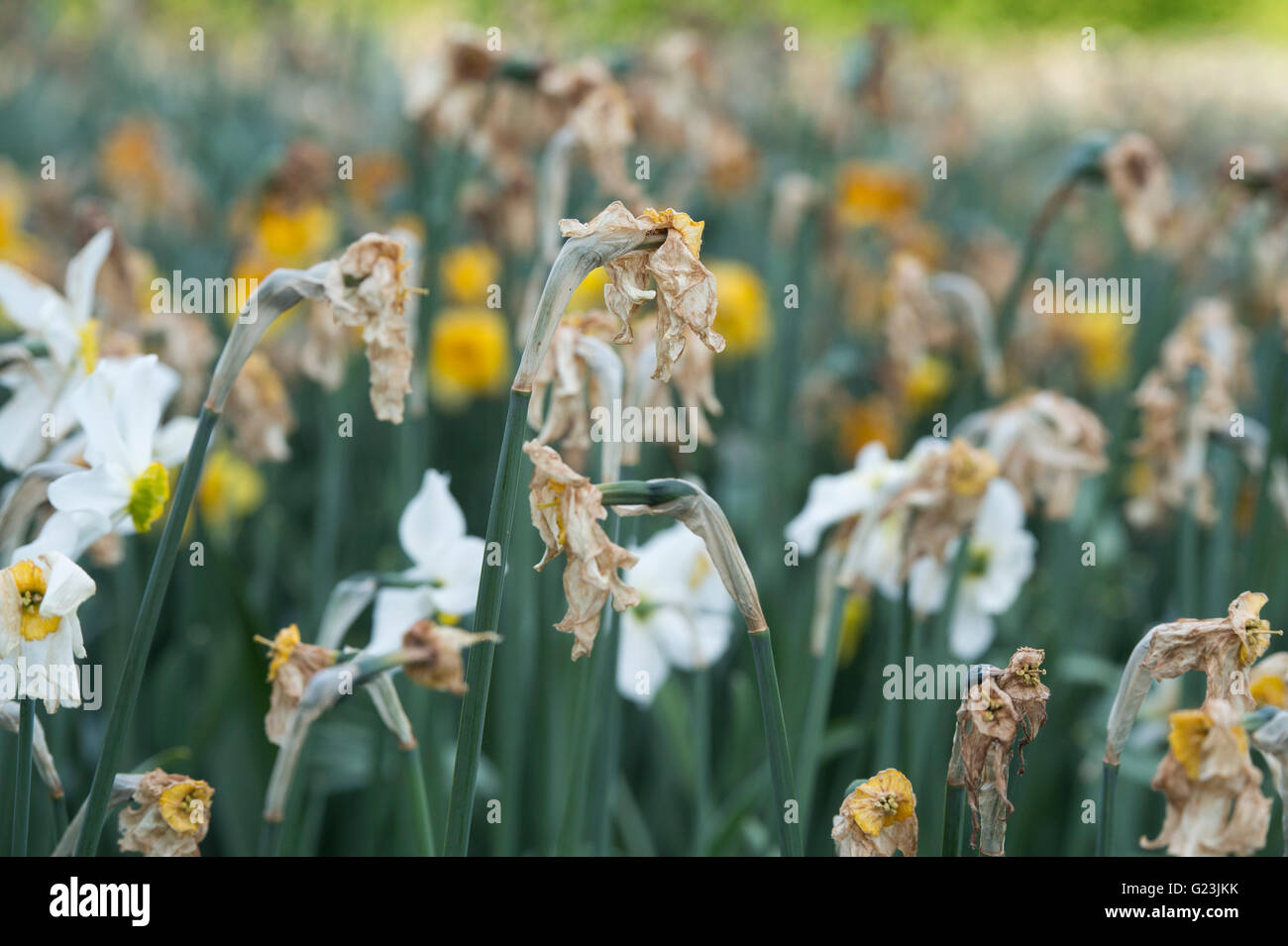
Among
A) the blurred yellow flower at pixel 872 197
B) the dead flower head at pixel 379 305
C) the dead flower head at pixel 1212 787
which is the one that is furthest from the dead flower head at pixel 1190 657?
the blurred yellow flower at pixel 872 197

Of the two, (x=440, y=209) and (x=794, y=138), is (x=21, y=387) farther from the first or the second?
(x=794, y=138)

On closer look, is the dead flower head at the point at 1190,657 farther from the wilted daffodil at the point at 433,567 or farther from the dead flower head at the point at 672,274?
the wilted daffodil at the point at 433,567

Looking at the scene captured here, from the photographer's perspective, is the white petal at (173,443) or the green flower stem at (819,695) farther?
the green flower stem at (819,695)

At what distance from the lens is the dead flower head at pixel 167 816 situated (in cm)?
99

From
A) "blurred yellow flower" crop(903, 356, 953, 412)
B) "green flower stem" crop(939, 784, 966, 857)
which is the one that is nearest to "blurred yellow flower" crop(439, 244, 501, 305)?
"blurred yellow flower" crop(903, 356, 953, 412)

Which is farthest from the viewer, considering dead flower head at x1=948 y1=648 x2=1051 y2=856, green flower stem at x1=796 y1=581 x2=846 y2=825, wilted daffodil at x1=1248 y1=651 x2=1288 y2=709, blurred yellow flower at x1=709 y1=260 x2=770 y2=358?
blurred yellow flower at x1=709 y1=260 x2=770 y2=358

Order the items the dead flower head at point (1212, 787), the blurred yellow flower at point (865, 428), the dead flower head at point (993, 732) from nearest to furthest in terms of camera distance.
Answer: the dead flower head at point (1212, 787)
the dead flower head at point (993, 732)
the blurred yellow flower at point (865, 428)

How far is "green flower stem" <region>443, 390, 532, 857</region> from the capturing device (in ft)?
2.94

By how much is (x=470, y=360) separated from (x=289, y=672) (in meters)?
2.33

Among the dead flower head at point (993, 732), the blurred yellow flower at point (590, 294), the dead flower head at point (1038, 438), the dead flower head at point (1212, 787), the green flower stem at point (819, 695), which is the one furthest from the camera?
the blurred yellow flower at point (590, 294)

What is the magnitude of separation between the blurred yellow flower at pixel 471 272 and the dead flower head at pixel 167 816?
105 inches

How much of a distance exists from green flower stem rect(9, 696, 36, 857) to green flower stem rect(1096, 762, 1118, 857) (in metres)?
0.88

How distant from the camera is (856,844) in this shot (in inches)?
39.2

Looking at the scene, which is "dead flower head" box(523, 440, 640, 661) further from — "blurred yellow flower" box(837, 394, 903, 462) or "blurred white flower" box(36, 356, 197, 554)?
"blurred yellow flower" box(837, 394, 903, 462)
